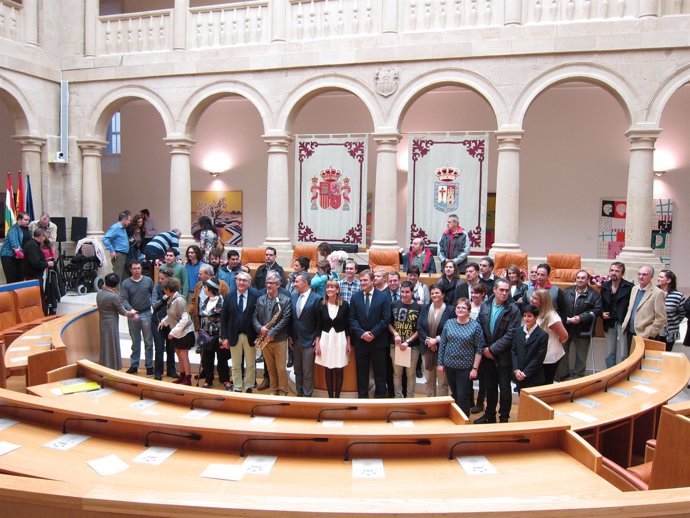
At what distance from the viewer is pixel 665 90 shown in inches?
419

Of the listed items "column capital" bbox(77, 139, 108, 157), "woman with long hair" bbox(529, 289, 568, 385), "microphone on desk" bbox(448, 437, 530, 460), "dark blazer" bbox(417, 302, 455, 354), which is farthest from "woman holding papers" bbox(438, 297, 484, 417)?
"column capital" bbox(77, 139, 108, 157)

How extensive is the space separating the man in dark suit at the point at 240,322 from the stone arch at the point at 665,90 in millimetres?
8295

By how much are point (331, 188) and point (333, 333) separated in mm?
6247

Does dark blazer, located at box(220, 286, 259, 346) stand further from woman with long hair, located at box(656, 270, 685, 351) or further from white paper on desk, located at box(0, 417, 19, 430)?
woman with long hair, located at box(656, 270, 685, 351)

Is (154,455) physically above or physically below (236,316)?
below

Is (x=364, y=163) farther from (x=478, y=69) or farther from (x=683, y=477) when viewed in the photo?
(x=683, y=477)

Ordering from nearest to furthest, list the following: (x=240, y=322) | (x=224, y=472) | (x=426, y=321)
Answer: (x=224, y=472) < (x=426, y=321) < (x=240, y=322)

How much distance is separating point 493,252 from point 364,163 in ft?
11.0

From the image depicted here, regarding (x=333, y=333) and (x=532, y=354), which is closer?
(x=532, y=354)

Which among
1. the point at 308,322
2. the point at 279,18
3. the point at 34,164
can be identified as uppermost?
the point at 279,18

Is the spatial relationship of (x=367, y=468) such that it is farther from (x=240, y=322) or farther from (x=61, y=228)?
(x=61, y=228)

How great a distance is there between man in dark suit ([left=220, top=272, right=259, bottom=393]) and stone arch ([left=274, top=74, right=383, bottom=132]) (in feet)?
20.4

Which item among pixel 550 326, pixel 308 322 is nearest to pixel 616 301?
pixel 550 326

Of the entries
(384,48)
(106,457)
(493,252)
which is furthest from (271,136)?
(106,457)
